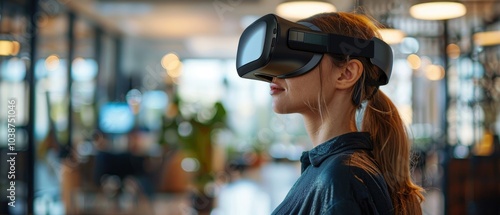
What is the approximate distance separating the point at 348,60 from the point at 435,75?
9.80 metres

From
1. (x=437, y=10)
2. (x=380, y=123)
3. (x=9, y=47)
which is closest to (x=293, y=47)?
(x=380, y=123)

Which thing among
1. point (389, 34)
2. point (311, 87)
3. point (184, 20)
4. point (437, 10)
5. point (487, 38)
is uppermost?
point (184, 20)

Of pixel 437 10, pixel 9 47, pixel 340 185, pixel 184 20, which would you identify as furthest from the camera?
pixel 184 20

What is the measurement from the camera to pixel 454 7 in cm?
317

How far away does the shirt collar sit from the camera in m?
0.91

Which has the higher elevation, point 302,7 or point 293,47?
point 302,7

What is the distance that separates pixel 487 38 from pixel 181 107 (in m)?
2.39

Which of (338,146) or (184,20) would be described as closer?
(338,146)

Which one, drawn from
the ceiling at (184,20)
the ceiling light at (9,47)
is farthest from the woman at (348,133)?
the ceiling at (184,20)

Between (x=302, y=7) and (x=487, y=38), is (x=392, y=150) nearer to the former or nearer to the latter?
(x=302, y=7)

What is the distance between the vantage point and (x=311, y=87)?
0.94 metres

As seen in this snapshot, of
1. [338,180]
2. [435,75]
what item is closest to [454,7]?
[338,180]

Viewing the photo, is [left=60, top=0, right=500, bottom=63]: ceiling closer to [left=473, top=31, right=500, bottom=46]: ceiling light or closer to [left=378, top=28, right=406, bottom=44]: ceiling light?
[left=473, top=31, right=500, bottom=46]: ceiling light

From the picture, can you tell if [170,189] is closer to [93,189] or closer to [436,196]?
[93,189]
